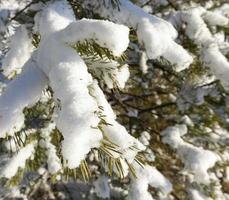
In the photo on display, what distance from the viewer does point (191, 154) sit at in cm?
343

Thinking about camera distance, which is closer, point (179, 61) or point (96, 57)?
point (96, 57)

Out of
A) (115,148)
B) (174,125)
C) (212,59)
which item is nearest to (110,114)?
(115,148)

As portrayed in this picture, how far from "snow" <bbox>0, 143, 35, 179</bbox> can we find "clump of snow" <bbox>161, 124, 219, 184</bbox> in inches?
47.5

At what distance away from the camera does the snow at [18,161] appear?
2846 millimetres

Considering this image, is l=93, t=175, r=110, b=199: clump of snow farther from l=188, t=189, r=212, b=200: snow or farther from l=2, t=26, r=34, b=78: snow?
l=2, t=26, r=34, b=78: snow

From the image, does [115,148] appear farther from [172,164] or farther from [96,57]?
[172,164]

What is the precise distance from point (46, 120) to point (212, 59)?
140 centimetres

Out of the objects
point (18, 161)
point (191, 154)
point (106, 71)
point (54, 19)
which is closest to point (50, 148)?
point (18, 161)

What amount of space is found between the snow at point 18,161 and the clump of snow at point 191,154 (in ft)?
3.96

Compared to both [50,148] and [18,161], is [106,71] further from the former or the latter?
[50,148]

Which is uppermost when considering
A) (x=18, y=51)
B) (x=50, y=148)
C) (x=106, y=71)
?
(x=106, y=71)

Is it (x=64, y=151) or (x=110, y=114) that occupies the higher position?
(x=64, y=151)

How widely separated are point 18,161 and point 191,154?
1378 mm

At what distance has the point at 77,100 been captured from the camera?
111 cm
